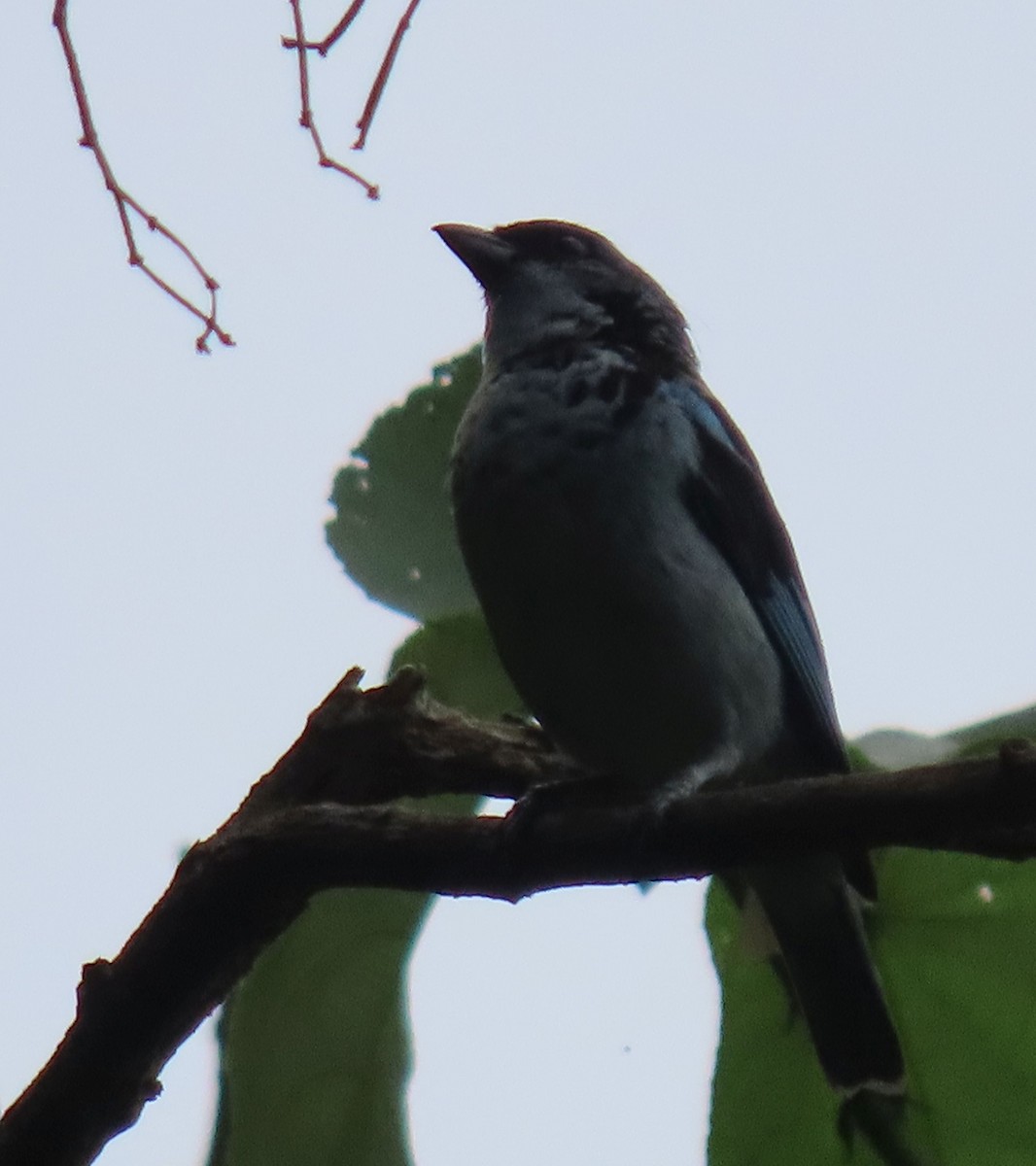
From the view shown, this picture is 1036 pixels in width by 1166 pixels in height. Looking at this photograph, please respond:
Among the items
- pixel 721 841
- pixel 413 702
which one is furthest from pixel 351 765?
pixel 721 841

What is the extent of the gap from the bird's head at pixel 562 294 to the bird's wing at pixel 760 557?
36cm

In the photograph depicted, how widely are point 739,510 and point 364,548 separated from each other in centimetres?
98

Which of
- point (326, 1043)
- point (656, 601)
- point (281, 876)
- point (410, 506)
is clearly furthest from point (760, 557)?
point (281, 876)

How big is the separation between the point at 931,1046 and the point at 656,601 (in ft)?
3.53

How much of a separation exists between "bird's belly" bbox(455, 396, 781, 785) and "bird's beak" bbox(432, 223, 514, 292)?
1.12 metres

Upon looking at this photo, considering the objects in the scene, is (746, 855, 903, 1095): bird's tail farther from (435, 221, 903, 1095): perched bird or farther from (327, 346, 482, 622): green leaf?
(327, 346, 482, 622): green leaf

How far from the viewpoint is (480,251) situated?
4.48 m

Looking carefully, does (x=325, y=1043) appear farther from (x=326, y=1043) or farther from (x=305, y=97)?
(x=305, y=97)

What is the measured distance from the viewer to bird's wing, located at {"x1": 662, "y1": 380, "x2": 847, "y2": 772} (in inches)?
140

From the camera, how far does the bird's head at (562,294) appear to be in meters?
4.00

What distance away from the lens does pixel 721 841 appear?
2.13 m

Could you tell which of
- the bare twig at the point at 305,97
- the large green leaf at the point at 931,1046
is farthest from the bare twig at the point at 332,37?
the large green leaf at the point at 931,1046

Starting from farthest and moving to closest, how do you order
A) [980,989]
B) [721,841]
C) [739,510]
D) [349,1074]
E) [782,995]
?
[739,510] < [782,995] < [349,1074] < [980,989] < [721,841]

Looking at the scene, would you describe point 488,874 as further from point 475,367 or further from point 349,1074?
point 475,367
